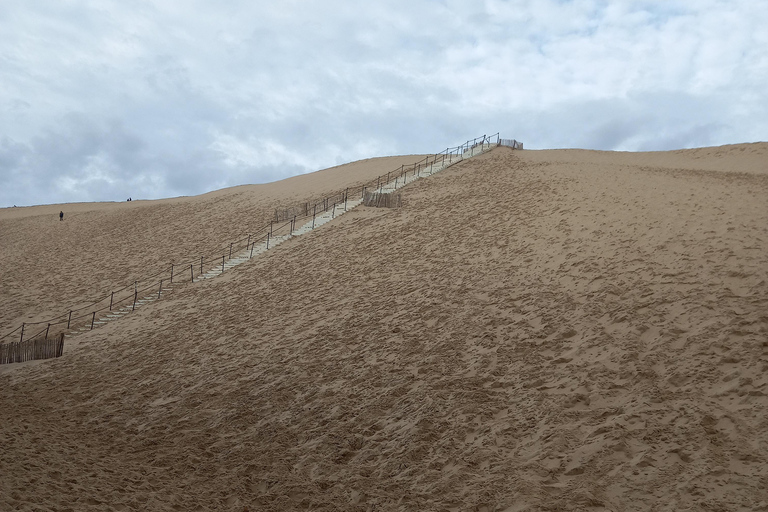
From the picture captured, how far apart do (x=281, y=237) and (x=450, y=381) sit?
14625mm

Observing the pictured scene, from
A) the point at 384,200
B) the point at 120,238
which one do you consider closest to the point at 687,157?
the point at 384,200

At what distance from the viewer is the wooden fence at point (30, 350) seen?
1485 cm

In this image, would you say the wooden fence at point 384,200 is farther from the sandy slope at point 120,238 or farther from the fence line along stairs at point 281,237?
the sandy slope at point 120,238

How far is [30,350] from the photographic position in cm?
1504

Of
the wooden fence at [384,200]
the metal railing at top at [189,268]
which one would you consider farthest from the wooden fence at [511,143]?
the wooden fence at [384,200]

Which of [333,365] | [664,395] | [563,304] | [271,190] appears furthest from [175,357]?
[271,190]

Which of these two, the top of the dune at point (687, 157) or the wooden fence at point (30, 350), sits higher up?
the top of the dune at point (687, 157)

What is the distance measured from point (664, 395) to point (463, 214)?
1311cm

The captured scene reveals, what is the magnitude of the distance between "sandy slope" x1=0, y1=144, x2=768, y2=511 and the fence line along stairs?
117 centimetres

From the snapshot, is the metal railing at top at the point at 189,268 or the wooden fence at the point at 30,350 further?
the metal railing at top at the point at 189,268

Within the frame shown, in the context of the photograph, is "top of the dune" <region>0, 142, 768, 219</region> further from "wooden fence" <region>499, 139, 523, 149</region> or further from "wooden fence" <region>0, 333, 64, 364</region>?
"wooden fence" <region>0, 333, 64, 364</region>

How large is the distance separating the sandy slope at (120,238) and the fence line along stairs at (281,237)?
2674mm

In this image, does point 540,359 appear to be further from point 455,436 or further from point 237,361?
point 237,361

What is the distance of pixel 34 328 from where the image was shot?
18797 mm
